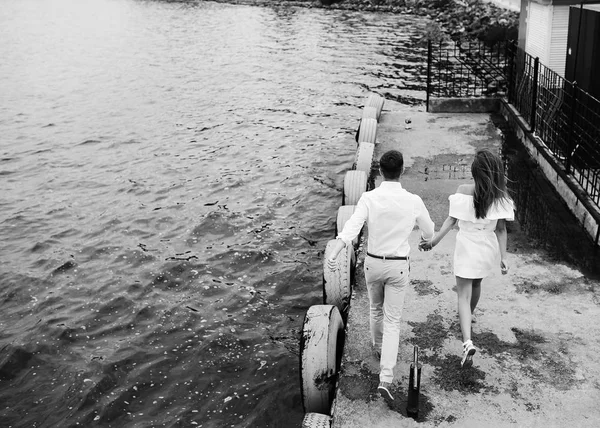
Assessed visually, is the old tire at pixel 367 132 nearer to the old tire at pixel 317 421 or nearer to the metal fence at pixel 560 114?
the metal fence at pixel 560 114

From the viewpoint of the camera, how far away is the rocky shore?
3581 cm

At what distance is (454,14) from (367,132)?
34965 mm

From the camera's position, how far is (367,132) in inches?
570

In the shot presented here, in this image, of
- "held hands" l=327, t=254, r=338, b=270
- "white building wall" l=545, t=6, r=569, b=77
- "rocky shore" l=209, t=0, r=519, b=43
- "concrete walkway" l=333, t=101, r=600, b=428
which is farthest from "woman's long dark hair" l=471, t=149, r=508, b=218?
"rocky shore" l=209, t=0, r=519, b=43

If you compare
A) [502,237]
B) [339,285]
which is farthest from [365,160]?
[502,237]

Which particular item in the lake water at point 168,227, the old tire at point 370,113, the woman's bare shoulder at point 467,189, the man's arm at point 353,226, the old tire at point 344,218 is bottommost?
the lake water at point 168,227

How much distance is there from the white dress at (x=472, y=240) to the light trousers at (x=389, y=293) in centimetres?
75

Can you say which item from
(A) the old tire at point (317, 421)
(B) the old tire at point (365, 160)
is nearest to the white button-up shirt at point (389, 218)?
(A) the old tire at point (317, 421)

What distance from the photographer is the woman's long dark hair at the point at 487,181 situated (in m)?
6.30

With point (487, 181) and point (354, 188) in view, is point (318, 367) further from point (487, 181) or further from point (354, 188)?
point (354, 188)

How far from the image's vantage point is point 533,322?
754cm

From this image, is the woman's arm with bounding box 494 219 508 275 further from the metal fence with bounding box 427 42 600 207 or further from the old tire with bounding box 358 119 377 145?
the old tire with bounding box 358 119 377 145

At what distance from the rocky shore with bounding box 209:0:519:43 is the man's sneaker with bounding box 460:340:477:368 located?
28138 millimetres

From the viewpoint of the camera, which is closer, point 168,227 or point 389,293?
point 389,293
